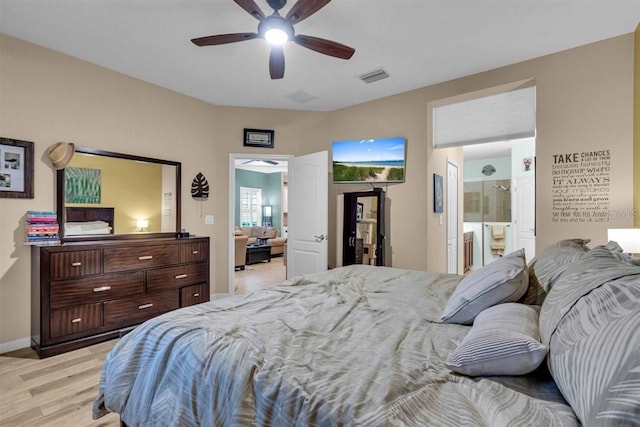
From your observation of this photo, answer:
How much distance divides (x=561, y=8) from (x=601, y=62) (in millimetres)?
861

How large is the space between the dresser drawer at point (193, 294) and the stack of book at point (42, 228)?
4.16ft

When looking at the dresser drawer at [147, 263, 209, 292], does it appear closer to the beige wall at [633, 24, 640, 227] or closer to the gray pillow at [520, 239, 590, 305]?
the gray pillow at [520, 239, 590, 305]

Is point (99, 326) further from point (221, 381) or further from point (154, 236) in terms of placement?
point (221, 381)

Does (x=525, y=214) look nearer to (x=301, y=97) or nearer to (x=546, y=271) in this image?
(x=301, y=97)

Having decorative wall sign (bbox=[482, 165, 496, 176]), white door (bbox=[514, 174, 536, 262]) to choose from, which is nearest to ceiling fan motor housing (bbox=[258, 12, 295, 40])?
white door (bbox=[514, 174, 536, 262])

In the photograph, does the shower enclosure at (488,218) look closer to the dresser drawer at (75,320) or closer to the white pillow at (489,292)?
the white pillow at (489,292)

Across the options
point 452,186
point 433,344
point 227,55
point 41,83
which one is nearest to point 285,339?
point 433,344

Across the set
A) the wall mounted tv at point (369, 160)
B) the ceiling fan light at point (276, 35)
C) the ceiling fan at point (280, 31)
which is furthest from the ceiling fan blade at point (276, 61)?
the wall mounted tv at point (369, 160)

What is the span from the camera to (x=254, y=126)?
4.59 meters

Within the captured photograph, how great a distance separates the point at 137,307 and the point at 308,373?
9.43 feet

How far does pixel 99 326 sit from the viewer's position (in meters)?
2.92

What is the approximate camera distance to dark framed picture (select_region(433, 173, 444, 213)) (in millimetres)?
4039

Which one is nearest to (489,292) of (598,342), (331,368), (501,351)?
(501,351)

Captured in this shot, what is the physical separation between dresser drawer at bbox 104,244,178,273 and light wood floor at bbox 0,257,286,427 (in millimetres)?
701
